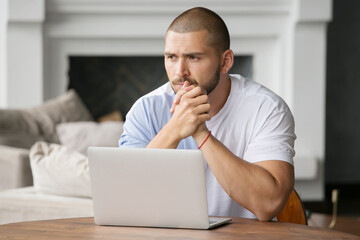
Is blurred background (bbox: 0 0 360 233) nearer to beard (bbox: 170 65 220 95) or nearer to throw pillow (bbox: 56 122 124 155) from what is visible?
throw pillow (bbox: 56 122 124 155)

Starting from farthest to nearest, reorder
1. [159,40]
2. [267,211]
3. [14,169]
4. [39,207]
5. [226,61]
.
A: 1. [159,40]
2. [14,169]
3. [39,207]
4. [226,61]
5. [267,211]

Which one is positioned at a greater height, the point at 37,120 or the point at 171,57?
the point at 171,57

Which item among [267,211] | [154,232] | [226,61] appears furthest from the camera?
[226,61]

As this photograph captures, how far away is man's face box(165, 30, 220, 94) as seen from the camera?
67.9 inches

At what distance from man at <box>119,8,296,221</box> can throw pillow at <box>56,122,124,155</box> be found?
1.87 meters

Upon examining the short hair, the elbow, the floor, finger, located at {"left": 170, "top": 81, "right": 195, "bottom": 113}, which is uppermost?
the short hair

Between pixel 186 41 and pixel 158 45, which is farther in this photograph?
pixel 158 45

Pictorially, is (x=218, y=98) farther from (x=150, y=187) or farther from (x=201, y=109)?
(x=150, y=187)

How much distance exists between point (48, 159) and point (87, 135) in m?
1.59

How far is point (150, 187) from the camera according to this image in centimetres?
133

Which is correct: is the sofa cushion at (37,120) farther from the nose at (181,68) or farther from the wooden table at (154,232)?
the wooden table at (154,232)

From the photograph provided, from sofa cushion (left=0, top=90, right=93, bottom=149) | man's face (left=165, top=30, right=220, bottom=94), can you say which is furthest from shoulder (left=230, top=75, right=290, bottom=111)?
Answer: sofa cushion (left=0, top=90, right=93, bottom=149)

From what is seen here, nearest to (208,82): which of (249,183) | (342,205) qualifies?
(249,183)

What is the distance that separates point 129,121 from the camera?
73.4 inches
